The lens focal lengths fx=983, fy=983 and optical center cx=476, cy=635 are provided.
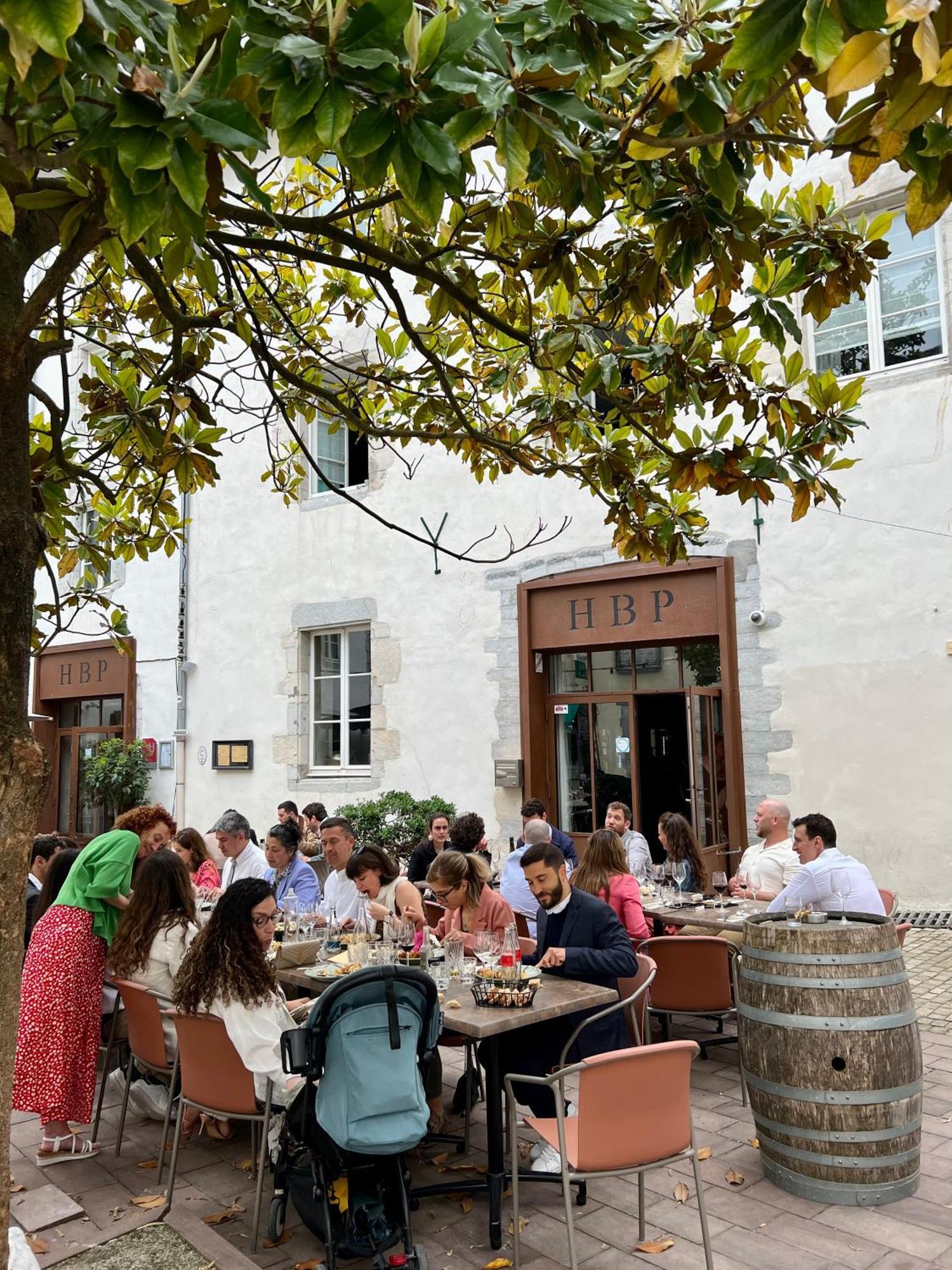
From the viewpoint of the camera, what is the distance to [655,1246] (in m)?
3.45

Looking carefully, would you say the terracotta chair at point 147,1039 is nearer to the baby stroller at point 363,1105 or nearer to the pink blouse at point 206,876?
the baby stroller at point 363,1105

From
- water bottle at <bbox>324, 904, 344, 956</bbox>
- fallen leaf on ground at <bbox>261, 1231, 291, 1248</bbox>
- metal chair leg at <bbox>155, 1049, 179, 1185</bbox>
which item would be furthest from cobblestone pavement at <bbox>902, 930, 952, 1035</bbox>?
metal chair leg at <bbox>155, 1049, 179, 1185</bbox>

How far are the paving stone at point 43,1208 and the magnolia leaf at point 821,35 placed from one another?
434 centimetres

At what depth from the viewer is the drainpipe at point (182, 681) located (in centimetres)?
1324

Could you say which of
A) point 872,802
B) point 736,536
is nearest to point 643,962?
point 872,802

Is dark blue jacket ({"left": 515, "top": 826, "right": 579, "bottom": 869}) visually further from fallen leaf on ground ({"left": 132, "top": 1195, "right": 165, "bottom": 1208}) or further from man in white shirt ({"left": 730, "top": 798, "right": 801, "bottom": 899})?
fallen leaf on ground ({"left": 132, "top": 1195, "right": 165, "bottom": 1208})

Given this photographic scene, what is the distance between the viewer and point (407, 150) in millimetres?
1782

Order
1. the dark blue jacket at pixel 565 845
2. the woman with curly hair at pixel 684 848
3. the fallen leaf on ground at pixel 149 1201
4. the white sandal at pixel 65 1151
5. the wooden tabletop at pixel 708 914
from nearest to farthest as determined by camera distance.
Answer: the fallen leaf on ground at pixel 149 1201 → the white sandal at pixel 65 1151 → the wooden tabletop at pixel 708 914 → the woman with curly hair at pixel 684 848 → the dark blue jacket at pixel 565 845

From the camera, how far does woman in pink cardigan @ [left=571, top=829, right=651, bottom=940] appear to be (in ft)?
17.2

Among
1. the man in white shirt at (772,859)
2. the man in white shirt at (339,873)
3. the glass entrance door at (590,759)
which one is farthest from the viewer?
the glass entrance door at (590,759)

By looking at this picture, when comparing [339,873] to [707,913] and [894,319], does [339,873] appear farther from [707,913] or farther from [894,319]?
[894,319]

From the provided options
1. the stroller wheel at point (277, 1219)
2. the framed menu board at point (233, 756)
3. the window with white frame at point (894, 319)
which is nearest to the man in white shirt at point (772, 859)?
the stroller wheel at point (277, 1219)

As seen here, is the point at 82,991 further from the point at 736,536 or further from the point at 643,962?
the point at 736,536

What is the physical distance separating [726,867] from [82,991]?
230 inches
